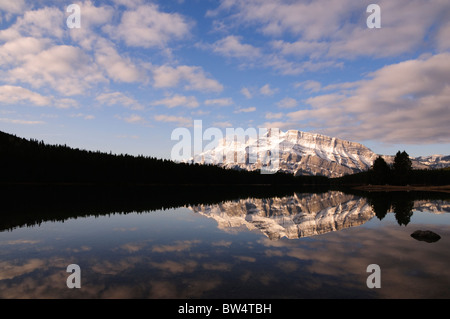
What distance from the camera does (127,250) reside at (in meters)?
19.0

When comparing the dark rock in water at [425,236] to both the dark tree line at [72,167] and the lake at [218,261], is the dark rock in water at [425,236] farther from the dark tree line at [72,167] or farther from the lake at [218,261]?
the dark tree line at [72,167]

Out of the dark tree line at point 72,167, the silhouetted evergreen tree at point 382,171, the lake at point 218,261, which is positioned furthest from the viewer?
the silhouetted evergreen tree at point 382,171

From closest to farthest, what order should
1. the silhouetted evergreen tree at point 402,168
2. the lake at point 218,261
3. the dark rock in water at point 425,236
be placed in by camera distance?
1. the lake at point 218,261
2. the dark rock in water at point 425,236
3. the silhouetted evergreen tree at point 402,168

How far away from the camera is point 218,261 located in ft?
53.9

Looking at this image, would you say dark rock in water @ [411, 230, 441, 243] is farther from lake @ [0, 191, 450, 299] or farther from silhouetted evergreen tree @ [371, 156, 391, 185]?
silhouetted evergreen tree @ [371, 156, 391, 185]

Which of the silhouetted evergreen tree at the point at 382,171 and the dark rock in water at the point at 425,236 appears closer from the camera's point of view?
the dark rock in water at the point at 425,236

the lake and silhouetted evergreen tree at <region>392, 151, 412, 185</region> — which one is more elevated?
silhouetted evergreen tree at <region>392, 151, 412, 185</region>

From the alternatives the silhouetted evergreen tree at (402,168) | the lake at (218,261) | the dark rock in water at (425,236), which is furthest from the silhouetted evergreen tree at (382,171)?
the dark rock in water at (425,236)

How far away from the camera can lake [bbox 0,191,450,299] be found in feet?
38.7

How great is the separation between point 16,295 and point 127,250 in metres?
8.02

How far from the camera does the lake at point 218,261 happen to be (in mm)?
11805

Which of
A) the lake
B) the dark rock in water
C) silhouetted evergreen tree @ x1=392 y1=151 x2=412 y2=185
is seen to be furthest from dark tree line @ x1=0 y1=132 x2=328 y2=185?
the dark rock in water

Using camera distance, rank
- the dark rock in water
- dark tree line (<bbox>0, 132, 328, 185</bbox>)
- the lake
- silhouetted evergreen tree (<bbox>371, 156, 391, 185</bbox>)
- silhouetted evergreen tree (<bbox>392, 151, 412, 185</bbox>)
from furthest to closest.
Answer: silhouetted evergreen tree (<bbox>371, 156, 391, 185</bbox>) < silhouetted evergreen tree (<bbox>392, 151, 412, 185</bbox>) < dark tree line (<bbox>0, 132, 328, 185</bbox>) < the dark rock in water < the lake

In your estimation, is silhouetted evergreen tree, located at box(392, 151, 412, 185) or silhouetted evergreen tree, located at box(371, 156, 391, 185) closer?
silhouetted evergreen tree, located at box(392, 151, 412, 185)
